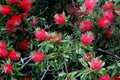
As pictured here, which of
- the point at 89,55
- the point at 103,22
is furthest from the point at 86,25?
the point at 89,55

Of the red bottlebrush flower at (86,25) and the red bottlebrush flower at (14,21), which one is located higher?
the red bottlebrush flower at (14,21)

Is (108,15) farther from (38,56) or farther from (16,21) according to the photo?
(16,21)

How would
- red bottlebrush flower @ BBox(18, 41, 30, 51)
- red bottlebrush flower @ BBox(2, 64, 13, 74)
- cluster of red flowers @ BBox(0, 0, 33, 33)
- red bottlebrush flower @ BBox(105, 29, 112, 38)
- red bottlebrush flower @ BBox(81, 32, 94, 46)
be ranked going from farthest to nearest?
red bottlebrush flower @ BBox(18, 41, 30, 51) → cluster of red flowers @ BBox(0, 0, 33, 33) → red bottlebrush flower @ BBox(105, 29, 112, 38) → red bottlebrush flower @ BBox(2, 64, 13, 74) → red bottlebrush flower @ BBox(81, 32, 94, 46)

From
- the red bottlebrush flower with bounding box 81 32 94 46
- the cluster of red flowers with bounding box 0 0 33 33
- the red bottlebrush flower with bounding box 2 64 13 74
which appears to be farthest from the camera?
the cluster of red flowers with bounding box 0 0 33 33

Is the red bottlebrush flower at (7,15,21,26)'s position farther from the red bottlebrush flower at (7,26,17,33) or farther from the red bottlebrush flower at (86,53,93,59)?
the red bottlebrush flower at (86,53,93,59)

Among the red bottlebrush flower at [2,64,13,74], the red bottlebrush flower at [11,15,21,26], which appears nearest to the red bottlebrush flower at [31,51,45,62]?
the red bottlebrush flower at [2,64,13,74]

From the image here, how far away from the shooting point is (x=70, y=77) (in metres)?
2.17

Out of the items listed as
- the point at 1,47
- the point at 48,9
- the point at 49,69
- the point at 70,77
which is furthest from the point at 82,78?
the point at 48,9

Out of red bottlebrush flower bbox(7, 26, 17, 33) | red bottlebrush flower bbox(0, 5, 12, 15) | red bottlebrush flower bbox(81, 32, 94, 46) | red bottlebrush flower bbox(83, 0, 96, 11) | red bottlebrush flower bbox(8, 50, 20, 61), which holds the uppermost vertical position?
red bottlebrush flower bbox(0, 5, 12, 15)

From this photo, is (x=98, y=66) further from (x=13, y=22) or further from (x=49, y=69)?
(x=13, y=22)

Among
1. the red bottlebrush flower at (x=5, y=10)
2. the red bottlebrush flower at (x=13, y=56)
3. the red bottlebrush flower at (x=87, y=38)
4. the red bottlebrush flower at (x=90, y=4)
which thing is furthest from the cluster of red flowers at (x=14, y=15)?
the red bottlebrush flower at (x=87, y=38)

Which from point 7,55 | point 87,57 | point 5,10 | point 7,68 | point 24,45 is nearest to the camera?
point 87,57

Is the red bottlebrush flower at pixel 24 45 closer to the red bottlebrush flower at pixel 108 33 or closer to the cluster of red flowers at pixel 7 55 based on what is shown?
the cluster of red flowers at pixel 7 55

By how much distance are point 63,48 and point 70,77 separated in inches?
9.1
